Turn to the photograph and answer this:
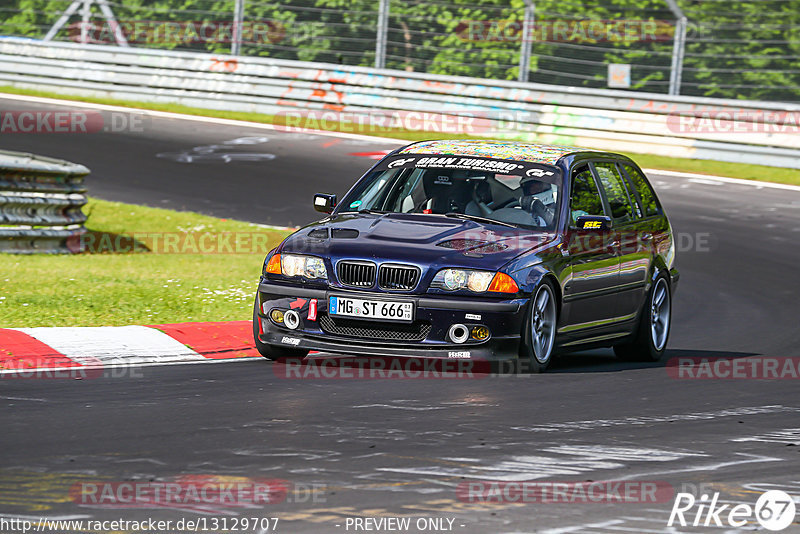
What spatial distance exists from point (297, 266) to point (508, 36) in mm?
16403

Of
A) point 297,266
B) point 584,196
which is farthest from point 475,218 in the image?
point 297,266

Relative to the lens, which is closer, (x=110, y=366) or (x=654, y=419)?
(x=654, y=419)

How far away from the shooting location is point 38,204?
14695 millimetres

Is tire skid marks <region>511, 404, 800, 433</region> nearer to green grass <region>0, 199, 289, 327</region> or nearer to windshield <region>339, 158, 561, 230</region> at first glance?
windshield <region>339, 158, 561, 230</region>

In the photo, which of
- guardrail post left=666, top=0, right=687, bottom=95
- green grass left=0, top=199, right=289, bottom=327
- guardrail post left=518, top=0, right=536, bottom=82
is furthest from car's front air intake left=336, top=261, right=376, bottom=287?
guardrail post left=518, top=0, right=536, bottom=82

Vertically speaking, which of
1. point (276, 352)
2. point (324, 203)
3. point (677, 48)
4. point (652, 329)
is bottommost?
point (276, 352)

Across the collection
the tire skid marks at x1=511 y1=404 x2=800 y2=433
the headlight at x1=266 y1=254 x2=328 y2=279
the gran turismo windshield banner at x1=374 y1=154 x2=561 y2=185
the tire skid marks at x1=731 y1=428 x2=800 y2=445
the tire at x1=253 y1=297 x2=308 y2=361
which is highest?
the gran turismo windshield banner at x1=374 y1=154 x2=561 y2=185

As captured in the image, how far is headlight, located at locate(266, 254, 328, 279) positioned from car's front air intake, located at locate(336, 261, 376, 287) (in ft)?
0.38

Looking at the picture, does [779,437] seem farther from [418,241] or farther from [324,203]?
[324,203]

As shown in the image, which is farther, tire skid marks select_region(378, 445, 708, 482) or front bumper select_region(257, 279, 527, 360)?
front bumper select_region(257, 279, 527, 360)

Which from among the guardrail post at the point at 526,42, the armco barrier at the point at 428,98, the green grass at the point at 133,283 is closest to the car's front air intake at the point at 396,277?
the green grass at the point at 133,283

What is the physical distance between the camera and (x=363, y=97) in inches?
1040

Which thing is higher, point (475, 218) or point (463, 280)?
point (475, 218)

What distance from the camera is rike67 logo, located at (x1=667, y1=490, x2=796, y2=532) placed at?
18.6 feet
